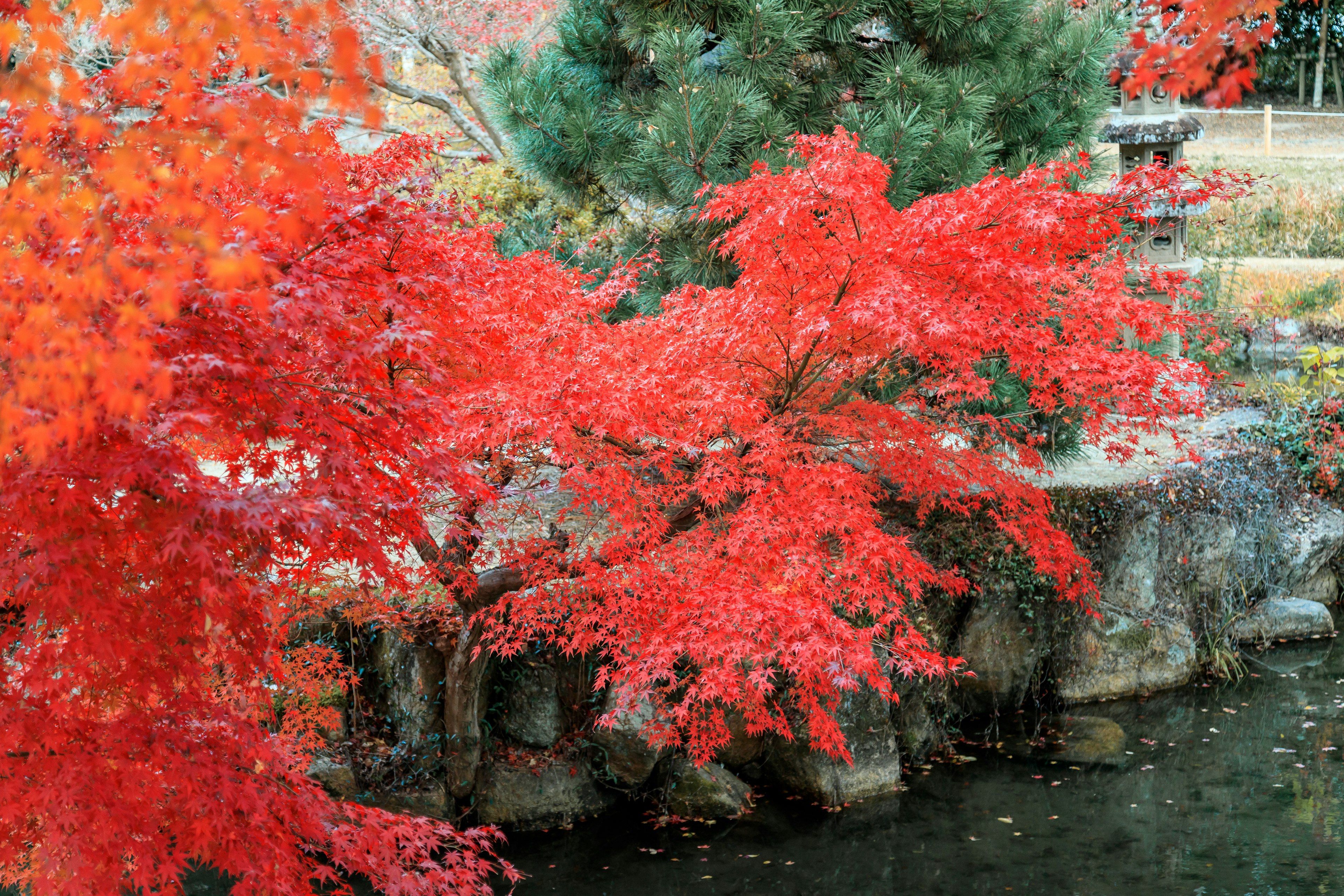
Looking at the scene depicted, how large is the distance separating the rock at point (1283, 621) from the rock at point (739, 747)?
182 inches

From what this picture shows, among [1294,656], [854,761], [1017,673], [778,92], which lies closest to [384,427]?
[854,761]

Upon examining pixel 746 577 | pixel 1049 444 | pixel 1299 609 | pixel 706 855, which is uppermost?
pixel 746 577

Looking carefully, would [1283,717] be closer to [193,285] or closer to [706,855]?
[706,855]

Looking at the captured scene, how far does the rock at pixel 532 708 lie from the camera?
21.9 feet

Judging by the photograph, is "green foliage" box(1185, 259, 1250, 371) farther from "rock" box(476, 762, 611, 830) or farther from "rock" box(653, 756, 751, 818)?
"rock" box(476, 762, 611, 830)

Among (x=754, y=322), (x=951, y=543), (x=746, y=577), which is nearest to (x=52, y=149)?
(x=754, y=322)

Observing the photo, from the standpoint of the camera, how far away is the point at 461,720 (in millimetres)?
6297

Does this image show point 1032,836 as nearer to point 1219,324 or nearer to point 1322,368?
point 1322,368

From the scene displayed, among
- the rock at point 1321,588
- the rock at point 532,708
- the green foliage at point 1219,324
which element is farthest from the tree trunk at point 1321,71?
the rock at point 532,708

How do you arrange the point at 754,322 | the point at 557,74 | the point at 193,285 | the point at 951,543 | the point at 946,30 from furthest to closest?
the point at 557,74, the point at 946,30, the point at 951,543, the point at 754,322, the point at 193,285

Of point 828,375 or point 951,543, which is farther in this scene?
point 951,543

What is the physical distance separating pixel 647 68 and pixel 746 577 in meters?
5.34

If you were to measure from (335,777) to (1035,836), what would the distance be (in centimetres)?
415

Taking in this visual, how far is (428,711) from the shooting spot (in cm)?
650
